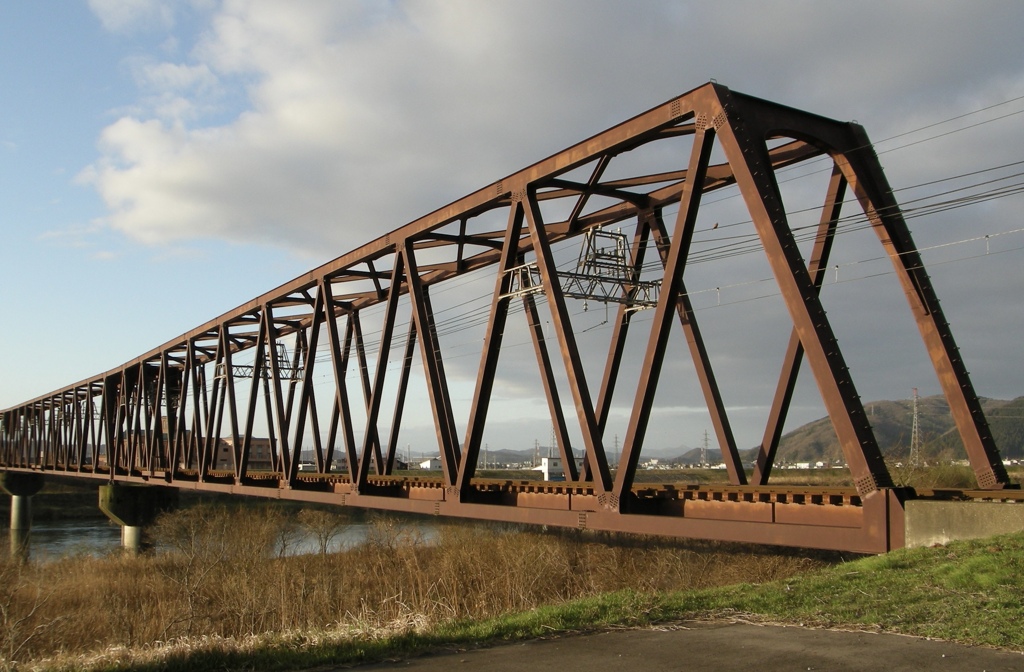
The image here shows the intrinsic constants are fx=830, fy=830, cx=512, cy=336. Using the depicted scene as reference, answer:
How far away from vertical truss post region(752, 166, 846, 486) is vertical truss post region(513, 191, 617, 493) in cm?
433

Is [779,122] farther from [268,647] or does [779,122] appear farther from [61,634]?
[61,634]

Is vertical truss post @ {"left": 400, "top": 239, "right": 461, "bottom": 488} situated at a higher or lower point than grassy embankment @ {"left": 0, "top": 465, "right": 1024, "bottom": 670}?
higher

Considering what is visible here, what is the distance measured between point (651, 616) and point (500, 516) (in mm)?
9215

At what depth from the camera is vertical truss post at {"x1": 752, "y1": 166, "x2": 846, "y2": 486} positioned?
17.2 metres

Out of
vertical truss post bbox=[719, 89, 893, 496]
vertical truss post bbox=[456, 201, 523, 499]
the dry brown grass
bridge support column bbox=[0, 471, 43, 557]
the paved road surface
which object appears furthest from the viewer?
bridge support column bbox=[0, 471, 43, 557]

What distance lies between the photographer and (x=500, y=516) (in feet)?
66.1

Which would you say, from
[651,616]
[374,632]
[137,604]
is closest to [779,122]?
[651,616]

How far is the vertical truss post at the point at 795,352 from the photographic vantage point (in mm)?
17219

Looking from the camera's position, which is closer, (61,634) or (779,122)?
(779,122)

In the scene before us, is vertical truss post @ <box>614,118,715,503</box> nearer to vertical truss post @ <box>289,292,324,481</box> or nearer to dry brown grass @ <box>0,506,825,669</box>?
dry brown grass @ <box>0,506,825,669</box>

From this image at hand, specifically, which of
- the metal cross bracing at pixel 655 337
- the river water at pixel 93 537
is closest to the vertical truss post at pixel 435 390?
the metal cross bracing at pixel 655 337

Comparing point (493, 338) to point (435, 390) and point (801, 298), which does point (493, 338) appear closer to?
point (435, 390)

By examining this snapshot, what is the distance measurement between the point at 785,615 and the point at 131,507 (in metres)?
60.6

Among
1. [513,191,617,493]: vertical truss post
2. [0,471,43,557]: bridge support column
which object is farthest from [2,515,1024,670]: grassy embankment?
[0,471,43,557]: bridge support column
